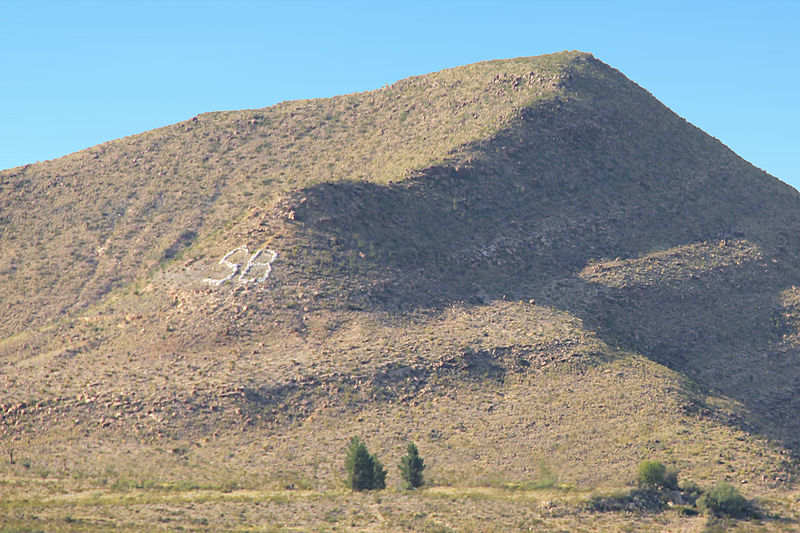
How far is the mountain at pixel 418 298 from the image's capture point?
188ft

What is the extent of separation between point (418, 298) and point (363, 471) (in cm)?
2206

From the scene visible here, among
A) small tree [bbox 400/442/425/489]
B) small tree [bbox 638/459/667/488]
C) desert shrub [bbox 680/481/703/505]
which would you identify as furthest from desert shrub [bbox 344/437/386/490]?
desert shrub [bbox 680/481/703/505]

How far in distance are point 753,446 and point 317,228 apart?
3575 centimetres

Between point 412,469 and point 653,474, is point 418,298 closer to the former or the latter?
point 412,469

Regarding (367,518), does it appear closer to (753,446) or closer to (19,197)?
(753,446)

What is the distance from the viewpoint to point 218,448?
57594mm

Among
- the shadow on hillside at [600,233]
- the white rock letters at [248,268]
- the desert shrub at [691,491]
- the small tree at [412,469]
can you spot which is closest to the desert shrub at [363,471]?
the small tree at [412,469]

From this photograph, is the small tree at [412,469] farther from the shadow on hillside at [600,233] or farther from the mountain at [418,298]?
the shadow on hillside at [600,233]

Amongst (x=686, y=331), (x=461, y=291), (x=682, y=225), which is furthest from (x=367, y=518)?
(x=682, y=225)

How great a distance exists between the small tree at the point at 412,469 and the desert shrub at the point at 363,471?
1.22 meters

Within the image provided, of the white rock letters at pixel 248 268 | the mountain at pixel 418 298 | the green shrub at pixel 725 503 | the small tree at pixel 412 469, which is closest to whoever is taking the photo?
the green shrub at pixel 725 503

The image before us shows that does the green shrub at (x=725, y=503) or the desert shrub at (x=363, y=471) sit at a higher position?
the desert shrub at (x=363, y=471)

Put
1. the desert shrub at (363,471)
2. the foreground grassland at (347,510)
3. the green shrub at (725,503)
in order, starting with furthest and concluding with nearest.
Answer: the desert shrub at (363,471) < the green shrub at (725,503) < the foreground grassland at (347,510)

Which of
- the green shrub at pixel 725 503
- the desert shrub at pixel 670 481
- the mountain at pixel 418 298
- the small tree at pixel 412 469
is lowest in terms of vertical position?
the green shrub at pixel 725 503
